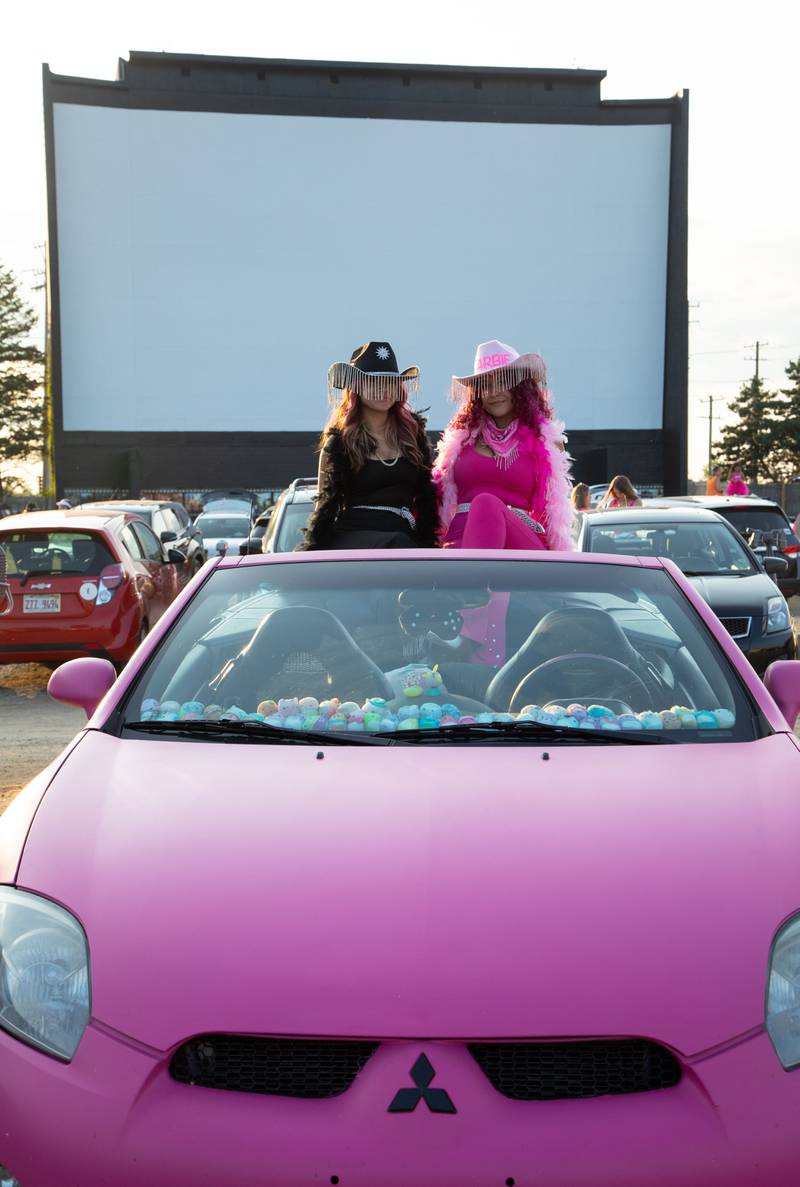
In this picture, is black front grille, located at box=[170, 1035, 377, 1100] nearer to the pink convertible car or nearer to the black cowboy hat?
the pink convertible car

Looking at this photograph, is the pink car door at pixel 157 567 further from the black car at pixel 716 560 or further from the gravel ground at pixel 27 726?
the black car at pixel 716 560

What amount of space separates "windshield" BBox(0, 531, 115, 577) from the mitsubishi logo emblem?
9.23 metres

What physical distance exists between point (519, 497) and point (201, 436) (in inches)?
1423

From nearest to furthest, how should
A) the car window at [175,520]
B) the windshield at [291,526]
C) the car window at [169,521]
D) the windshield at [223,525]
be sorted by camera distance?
1. the windshield at [291,526]
2. the car window at [169,521]
3. the car window at [175,520]
4. the windshield at [223,525]

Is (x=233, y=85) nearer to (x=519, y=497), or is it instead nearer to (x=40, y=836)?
(x=519, y=497)

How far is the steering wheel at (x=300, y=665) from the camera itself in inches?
132

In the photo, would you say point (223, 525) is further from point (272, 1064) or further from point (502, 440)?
point (272, 1064)

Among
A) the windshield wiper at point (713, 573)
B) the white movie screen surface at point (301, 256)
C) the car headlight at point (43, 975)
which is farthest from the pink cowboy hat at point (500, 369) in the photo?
the white movie screen surface at point (301, 256)

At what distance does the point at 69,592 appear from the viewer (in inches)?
424

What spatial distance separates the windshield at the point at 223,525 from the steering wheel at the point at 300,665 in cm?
2322

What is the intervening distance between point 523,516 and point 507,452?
282 mm

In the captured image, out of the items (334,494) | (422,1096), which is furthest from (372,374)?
(422,1096)

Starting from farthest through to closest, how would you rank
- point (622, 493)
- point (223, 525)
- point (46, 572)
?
point (223, 525) < point (622, 493) < point (46, 572)

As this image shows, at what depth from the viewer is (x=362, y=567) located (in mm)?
3654
